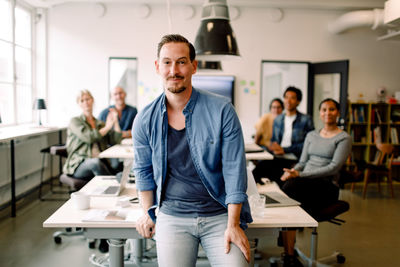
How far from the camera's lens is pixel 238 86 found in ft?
22.0

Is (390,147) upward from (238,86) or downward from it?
downward

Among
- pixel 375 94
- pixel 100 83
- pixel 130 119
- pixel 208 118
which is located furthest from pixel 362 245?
pixel 100 83

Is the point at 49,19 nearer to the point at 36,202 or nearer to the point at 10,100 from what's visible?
the point at 10,100

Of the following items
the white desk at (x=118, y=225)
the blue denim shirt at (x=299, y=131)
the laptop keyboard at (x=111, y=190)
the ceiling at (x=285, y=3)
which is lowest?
the white desk at (x=118, y=225)

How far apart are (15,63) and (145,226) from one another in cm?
493

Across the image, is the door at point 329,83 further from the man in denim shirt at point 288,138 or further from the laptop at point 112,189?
the laptop at point 112,189

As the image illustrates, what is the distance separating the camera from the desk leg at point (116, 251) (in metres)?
2.02

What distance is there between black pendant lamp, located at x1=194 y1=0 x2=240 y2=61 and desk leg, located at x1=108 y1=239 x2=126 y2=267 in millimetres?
1817

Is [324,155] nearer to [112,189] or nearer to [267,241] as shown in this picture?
[267,241]

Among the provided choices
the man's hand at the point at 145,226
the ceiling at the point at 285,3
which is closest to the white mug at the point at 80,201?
the man's hand at the point at 145,226

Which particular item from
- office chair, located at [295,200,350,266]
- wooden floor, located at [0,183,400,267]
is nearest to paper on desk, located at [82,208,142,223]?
wooden floor, located at [0,183,400,267]

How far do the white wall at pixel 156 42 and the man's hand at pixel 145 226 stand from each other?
4978mm

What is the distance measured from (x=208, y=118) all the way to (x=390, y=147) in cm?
472

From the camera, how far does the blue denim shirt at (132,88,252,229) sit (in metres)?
1.66
